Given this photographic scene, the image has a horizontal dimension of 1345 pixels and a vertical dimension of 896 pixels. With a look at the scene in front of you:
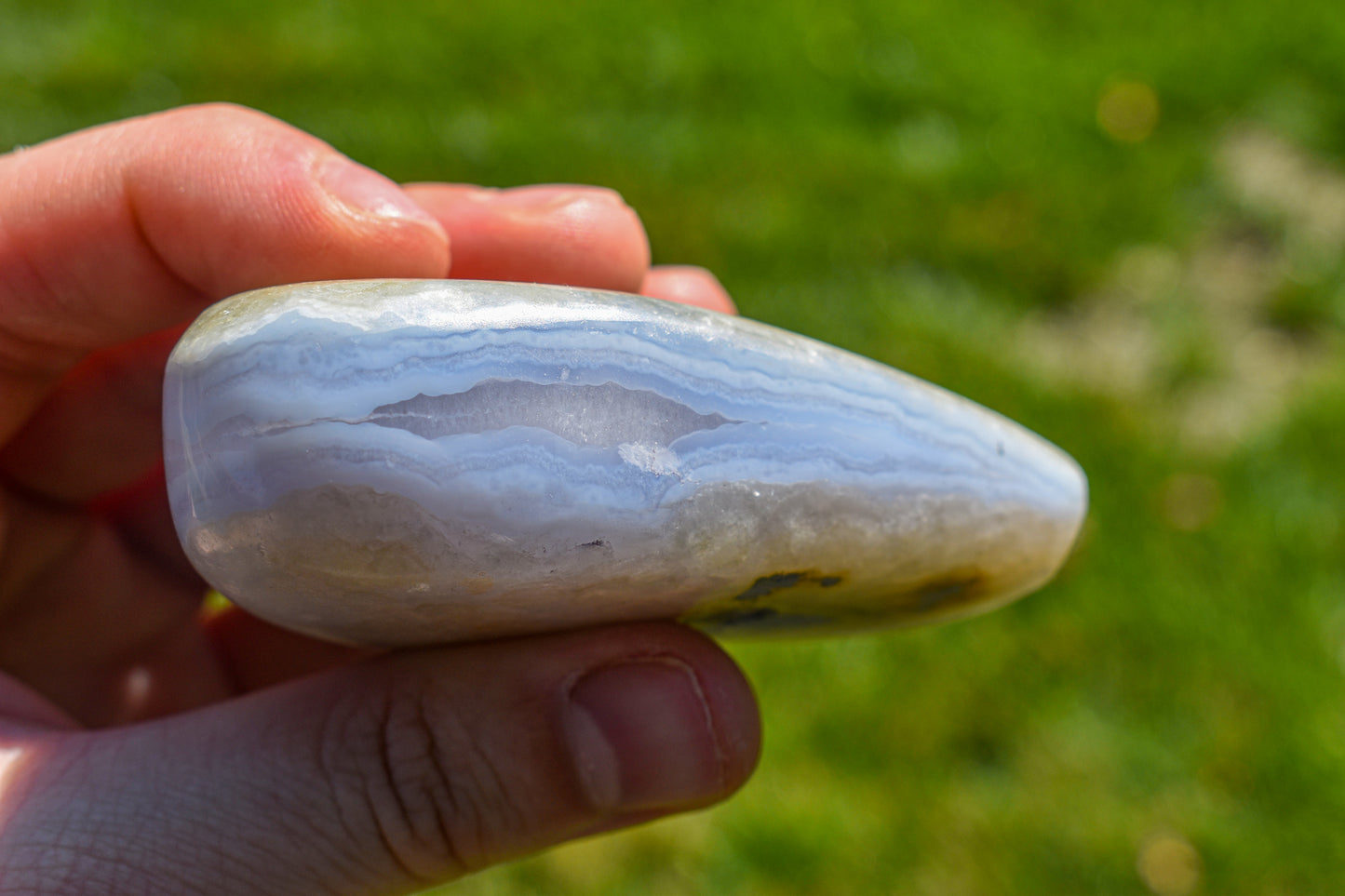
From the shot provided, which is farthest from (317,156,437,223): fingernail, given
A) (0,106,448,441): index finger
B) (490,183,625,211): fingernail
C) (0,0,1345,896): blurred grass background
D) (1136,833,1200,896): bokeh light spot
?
(1136,833,1200,896): bokeh light spot

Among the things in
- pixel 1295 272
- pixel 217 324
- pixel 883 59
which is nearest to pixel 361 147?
pixel 883 59

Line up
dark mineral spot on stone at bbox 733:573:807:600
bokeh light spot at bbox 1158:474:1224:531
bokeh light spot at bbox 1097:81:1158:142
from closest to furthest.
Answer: dark mineral spot on stone at bbox 733:573:807:600
bokeh light spot at bbox 1158:474:1224:531
bokeh light spot at bbox 1097:81:1158:142

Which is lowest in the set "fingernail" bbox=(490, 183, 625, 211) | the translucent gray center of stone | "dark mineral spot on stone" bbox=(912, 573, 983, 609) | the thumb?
the thumb

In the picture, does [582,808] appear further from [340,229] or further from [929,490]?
[340,229]

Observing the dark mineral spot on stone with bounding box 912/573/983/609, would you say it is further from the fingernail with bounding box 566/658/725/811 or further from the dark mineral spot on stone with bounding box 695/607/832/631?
the fingernail with bounding box 566/658/725/811

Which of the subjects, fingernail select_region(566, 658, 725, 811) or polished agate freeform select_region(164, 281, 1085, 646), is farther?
fingernail select_region(566, 658, 725, 811)

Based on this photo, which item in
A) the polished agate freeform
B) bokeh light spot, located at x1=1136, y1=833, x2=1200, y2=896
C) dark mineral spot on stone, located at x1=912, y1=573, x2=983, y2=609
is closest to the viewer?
the polished agate freeform
